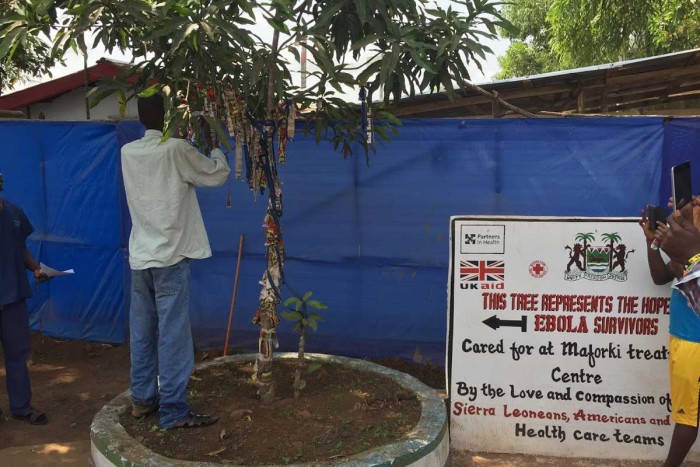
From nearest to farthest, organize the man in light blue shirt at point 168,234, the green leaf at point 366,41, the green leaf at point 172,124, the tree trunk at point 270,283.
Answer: the green leaf at point 172,124
the green leaf at point 366,41
the man in light blue shirt at point 168,234
the tree trunk at point 270,283

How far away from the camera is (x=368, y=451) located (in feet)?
10.1

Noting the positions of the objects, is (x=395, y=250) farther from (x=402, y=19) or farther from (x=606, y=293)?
(x=402, y=19)

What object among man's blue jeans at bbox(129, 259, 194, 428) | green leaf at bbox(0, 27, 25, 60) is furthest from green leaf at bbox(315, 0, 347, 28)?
man's blue jeans at bbox(129, 259, 194, 428)

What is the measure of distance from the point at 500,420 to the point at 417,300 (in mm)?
1293

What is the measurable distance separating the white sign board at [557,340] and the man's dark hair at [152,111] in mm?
1772

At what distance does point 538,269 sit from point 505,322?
38cm

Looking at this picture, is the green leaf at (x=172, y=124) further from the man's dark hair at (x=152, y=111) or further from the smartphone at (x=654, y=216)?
the smartphone at (x=654, y=216)

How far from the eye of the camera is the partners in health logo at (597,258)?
370 cm

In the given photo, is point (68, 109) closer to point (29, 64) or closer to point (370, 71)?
point (29, 64)

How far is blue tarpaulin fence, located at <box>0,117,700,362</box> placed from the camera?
442 centimetres

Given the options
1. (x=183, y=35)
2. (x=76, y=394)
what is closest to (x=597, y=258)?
(x=183, y=35)

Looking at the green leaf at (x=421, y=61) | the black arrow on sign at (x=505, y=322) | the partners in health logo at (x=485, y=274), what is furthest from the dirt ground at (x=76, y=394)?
the green leaf at (x=421, y=61)

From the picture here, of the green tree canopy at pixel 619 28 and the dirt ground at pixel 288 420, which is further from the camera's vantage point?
the green tree canopy at pixel 619 28

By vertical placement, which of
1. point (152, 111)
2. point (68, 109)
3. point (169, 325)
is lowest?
point (169, 325)
